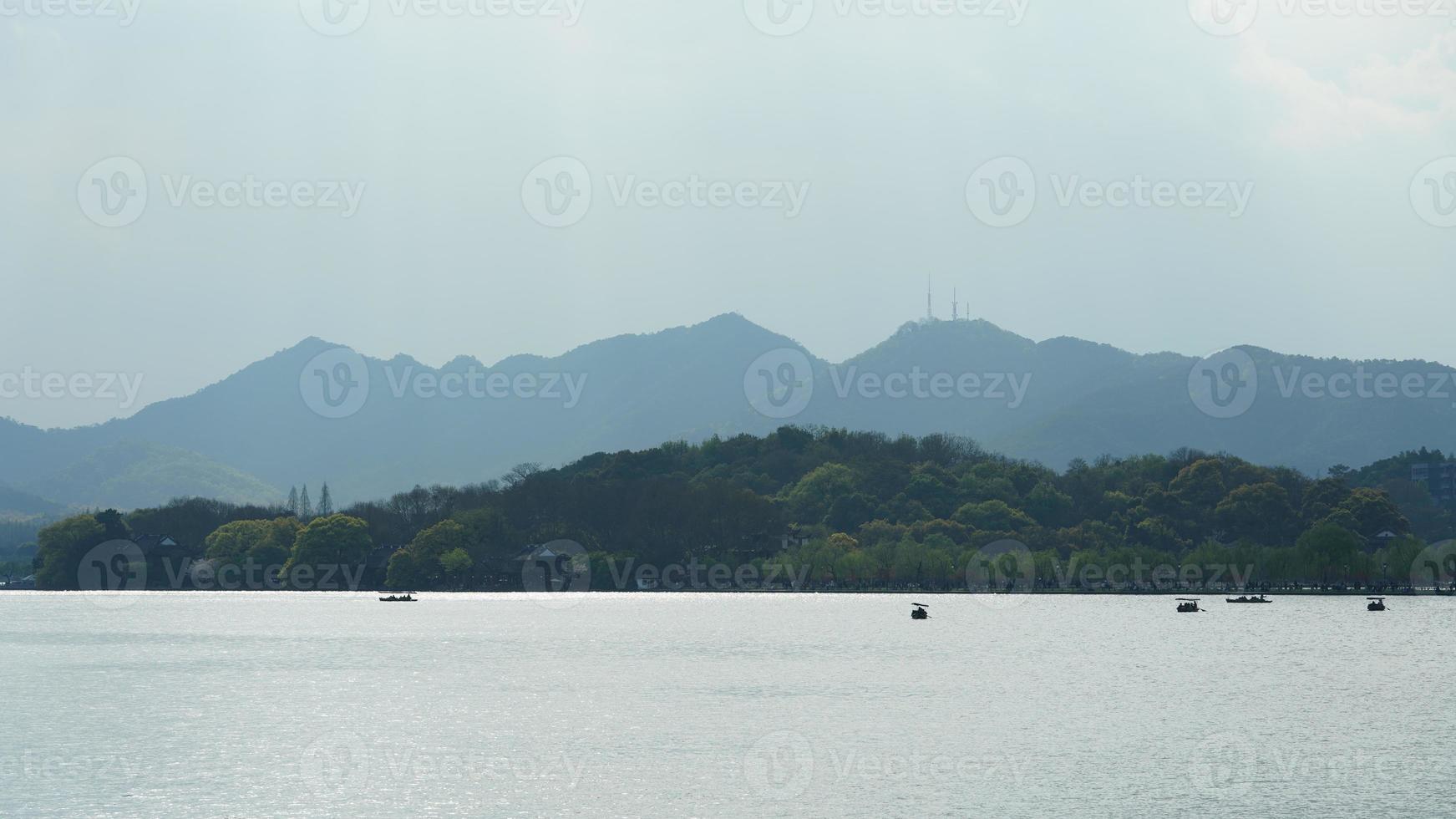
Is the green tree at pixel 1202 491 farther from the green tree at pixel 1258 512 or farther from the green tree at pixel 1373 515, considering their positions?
the green tree at pixel 1373 515

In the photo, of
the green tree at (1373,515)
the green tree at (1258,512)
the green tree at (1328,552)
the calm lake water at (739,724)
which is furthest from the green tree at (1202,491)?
the calm lake water at (739,724)

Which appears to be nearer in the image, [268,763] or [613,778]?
[613,778]

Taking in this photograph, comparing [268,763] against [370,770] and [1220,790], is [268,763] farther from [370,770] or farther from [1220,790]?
[1220,790]

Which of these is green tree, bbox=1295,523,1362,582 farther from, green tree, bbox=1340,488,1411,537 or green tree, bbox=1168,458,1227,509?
green tree, bbox=1168,458,1227,509

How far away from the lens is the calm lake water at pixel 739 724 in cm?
4616

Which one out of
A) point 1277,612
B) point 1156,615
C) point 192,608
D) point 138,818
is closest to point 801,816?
point 138,818

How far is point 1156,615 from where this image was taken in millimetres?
141375

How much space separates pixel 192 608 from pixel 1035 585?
108536 millimetres

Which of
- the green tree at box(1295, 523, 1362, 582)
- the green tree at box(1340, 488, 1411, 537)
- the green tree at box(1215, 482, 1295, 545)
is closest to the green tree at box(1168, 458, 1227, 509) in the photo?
the green tree at box(1215, 482, 1295, 545)

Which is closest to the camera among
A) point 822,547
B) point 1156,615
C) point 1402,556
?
point 1156,615

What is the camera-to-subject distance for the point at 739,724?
62.0 meters

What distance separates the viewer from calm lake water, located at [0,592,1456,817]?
46.2 meters

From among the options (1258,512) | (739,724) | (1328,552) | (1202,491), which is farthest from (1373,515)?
(739,724)

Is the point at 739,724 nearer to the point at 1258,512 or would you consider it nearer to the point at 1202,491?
the point at 1258,512
